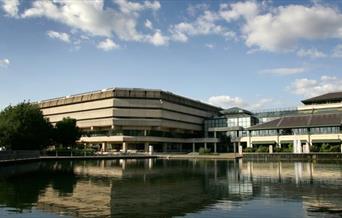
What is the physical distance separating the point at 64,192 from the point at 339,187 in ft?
66.8

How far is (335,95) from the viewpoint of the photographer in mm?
126625

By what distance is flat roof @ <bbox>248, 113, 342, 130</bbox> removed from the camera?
107m

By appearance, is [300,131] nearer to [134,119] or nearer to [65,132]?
[134,119]

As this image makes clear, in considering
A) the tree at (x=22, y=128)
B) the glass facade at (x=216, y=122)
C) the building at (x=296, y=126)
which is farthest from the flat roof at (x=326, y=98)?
the tree at (x=22, y=128)

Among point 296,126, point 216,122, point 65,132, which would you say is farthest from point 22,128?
point 216,122

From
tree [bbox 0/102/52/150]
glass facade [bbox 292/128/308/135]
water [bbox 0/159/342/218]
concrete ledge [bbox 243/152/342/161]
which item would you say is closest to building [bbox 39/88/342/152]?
glass facade [bbox 292/128/308/135]

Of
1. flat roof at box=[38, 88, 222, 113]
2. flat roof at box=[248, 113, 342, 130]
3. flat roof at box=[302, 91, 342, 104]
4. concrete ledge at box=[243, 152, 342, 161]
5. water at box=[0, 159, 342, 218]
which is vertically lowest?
water at box=[0, 159, 342, 218]

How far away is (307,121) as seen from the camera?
110812 millimetres

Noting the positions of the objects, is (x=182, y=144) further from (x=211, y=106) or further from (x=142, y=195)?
(x=142, y=195)

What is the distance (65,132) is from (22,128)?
2467cm

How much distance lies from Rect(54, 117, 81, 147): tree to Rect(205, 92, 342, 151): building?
53.9m

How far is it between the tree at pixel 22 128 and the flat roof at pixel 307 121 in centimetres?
6616

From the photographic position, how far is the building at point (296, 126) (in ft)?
350

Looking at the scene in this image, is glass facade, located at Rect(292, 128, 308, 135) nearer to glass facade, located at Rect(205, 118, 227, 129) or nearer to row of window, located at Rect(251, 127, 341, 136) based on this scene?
row of window, located at Rect(251, 127, 341, 136)
